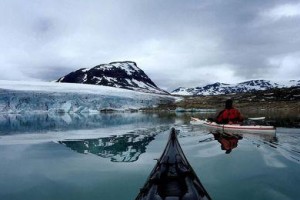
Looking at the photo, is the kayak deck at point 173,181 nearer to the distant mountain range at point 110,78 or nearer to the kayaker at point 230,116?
the kayaker at point 230,116

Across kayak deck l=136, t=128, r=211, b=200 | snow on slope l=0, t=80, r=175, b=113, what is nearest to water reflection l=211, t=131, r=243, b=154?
kayak deck l=136, t=128, r=211, b=200

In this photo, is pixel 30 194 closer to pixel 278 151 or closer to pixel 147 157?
pixel 147 157

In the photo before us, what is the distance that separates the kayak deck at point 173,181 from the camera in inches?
232

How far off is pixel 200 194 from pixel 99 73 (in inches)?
7359

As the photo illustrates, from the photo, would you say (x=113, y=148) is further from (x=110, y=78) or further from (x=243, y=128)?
(x=110, y=78)

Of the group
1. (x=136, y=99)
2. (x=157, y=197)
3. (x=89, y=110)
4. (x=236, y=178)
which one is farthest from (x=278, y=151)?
(x=136, y=99)

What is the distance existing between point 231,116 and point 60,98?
46261 millimetres

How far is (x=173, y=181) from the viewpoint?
667 cm

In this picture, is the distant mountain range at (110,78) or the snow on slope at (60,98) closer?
the snow on slope at (60,98)

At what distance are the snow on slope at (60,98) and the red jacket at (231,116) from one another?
45.3 m

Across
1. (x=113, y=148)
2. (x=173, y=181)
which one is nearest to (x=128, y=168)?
(x=173, y=181)

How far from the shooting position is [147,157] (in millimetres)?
13094

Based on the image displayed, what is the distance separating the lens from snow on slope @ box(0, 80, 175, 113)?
59.3 metres

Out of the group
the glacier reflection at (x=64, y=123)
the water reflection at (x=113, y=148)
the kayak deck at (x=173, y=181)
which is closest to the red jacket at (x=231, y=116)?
the water reflection at (x=113, y=148)
